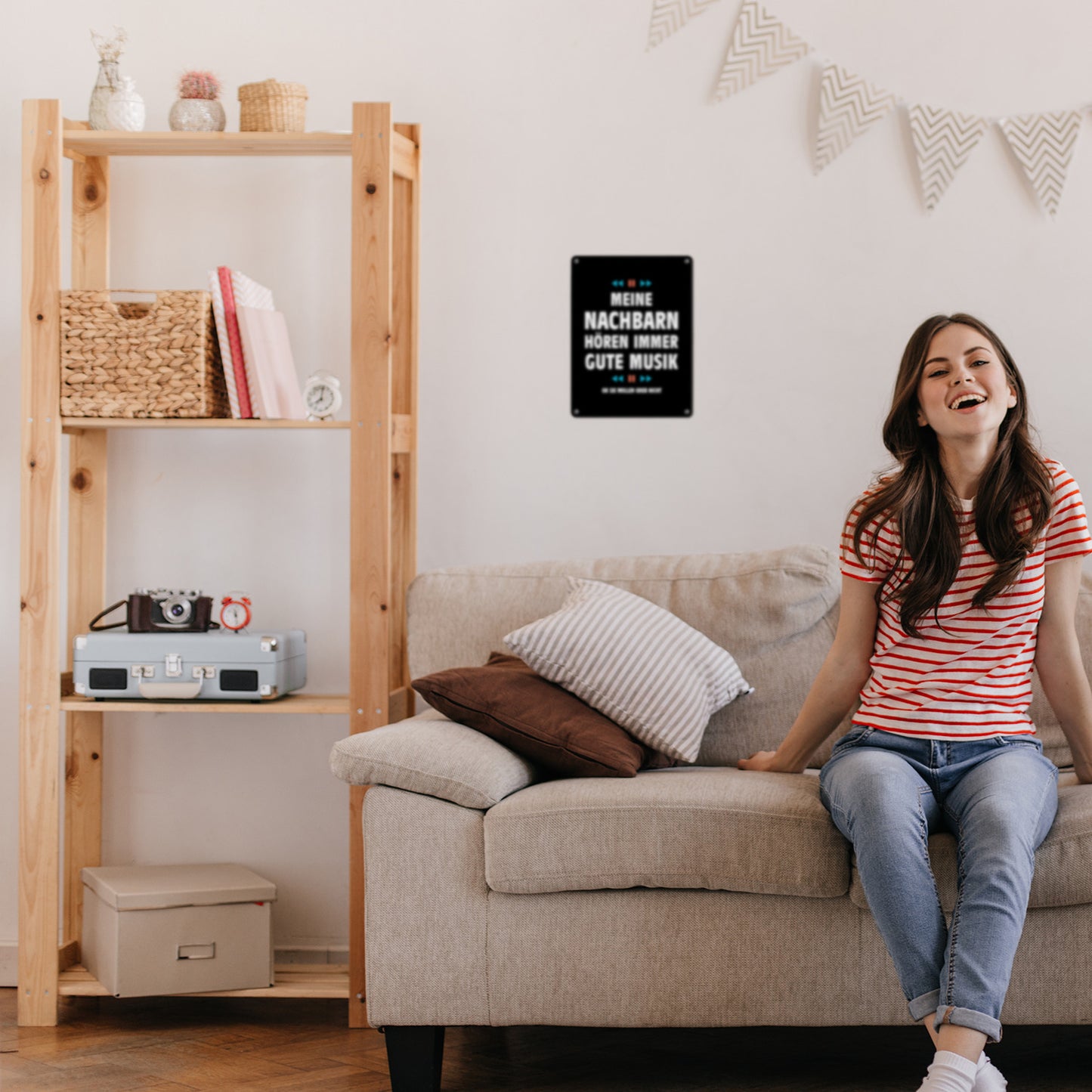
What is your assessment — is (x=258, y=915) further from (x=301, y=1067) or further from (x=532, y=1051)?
(x=532, y=1051)

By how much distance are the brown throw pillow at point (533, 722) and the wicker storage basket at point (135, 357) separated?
2.60 feet

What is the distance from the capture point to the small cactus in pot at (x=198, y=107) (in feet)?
8.40

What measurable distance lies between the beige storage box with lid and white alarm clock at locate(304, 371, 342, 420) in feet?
3.09

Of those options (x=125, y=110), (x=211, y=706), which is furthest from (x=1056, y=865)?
(x=125, y=110)

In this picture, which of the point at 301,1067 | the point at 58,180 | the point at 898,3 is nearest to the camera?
the point at 301,1067

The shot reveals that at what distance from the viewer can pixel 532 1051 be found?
7.62 feet

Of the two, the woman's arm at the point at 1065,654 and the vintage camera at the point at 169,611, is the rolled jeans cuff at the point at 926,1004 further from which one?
the vintage camera at the point at 169,611

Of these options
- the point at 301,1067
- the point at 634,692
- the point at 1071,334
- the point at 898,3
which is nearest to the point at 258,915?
the point at 301,1067

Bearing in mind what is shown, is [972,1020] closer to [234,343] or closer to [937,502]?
[937,502]

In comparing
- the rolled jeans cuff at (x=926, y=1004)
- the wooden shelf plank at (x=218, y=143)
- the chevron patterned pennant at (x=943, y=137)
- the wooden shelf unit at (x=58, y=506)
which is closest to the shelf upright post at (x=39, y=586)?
the wooden shelf unit at (x=58, y=506)

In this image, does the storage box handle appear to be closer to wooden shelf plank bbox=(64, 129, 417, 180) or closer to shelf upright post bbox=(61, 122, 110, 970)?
shelf upright post bbox=(61, 122, 110, 970)

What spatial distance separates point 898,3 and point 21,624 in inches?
87.9

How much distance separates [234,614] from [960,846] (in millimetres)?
1472

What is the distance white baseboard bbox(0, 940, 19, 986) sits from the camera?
279cm
